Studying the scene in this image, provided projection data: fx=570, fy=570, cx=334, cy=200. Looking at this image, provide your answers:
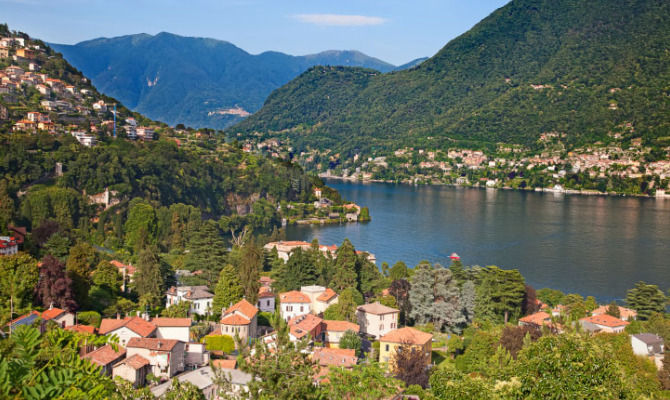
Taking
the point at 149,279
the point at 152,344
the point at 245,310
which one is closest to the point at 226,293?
the point at 245,310

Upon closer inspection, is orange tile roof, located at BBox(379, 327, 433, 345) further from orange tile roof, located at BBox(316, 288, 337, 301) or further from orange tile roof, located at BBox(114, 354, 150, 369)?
orange tile roof, located at BBox(114, 354, 150, 369)

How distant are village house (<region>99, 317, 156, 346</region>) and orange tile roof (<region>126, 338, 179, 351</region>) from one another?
16.0 inches

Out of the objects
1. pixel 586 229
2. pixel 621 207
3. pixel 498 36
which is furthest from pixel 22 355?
pixel 498 36

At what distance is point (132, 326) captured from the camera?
13789 millimetres

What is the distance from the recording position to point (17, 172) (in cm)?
3475

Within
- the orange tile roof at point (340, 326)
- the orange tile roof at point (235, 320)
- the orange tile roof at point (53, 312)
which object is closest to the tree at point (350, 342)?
the orange tile roof at point (340, 326)

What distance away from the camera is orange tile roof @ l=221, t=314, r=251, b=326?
15649 mm

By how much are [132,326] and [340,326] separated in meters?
6.06

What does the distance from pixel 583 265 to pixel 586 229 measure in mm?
12325

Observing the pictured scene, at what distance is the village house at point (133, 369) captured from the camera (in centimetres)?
1160

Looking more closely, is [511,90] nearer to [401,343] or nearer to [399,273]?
[399,273]

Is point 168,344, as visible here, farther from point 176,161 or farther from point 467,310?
point 176,161

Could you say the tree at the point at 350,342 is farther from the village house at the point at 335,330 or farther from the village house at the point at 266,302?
the village house at the point at 266,302

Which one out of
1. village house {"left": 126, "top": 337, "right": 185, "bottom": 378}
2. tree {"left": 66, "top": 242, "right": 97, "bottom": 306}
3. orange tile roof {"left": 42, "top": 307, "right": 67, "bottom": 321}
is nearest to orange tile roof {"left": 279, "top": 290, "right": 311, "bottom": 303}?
tree {"left": 66, "top": 242, "right": 97, "bottom": 306}
